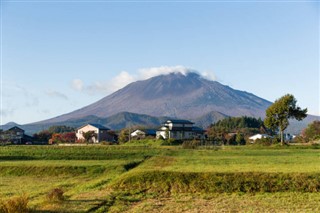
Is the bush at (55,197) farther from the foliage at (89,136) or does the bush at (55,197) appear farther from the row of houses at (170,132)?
the foliage at (89,136)

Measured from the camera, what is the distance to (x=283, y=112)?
203 feet

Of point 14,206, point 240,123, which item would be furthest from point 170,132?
point 14,206

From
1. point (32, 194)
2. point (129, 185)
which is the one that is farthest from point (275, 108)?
point (32, 194)

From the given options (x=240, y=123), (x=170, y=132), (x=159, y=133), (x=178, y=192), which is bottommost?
(x=178, y=192)

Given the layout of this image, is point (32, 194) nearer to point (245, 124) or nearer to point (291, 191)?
point (291, 191)

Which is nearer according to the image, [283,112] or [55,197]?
[55,197]

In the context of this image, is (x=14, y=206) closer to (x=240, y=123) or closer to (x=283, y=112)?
(x=283, y=112)

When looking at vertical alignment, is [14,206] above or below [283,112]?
below

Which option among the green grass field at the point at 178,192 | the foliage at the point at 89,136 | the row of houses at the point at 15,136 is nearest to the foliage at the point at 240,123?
the foliage at the point at 89,136

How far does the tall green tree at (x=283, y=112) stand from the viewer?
61.4 metres

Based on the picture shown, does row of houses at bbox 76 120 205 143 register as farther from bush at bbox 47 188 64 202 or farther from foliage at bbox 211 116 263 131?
bush at bbox 47 188 64 202

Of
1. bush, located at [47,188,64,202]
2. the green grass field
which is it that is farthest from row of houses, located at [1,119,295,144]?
bush, located at [47,188,64,202]

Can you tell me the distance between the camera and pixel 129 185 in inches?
777

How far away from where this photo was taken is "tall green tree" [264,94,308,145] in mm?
61438
